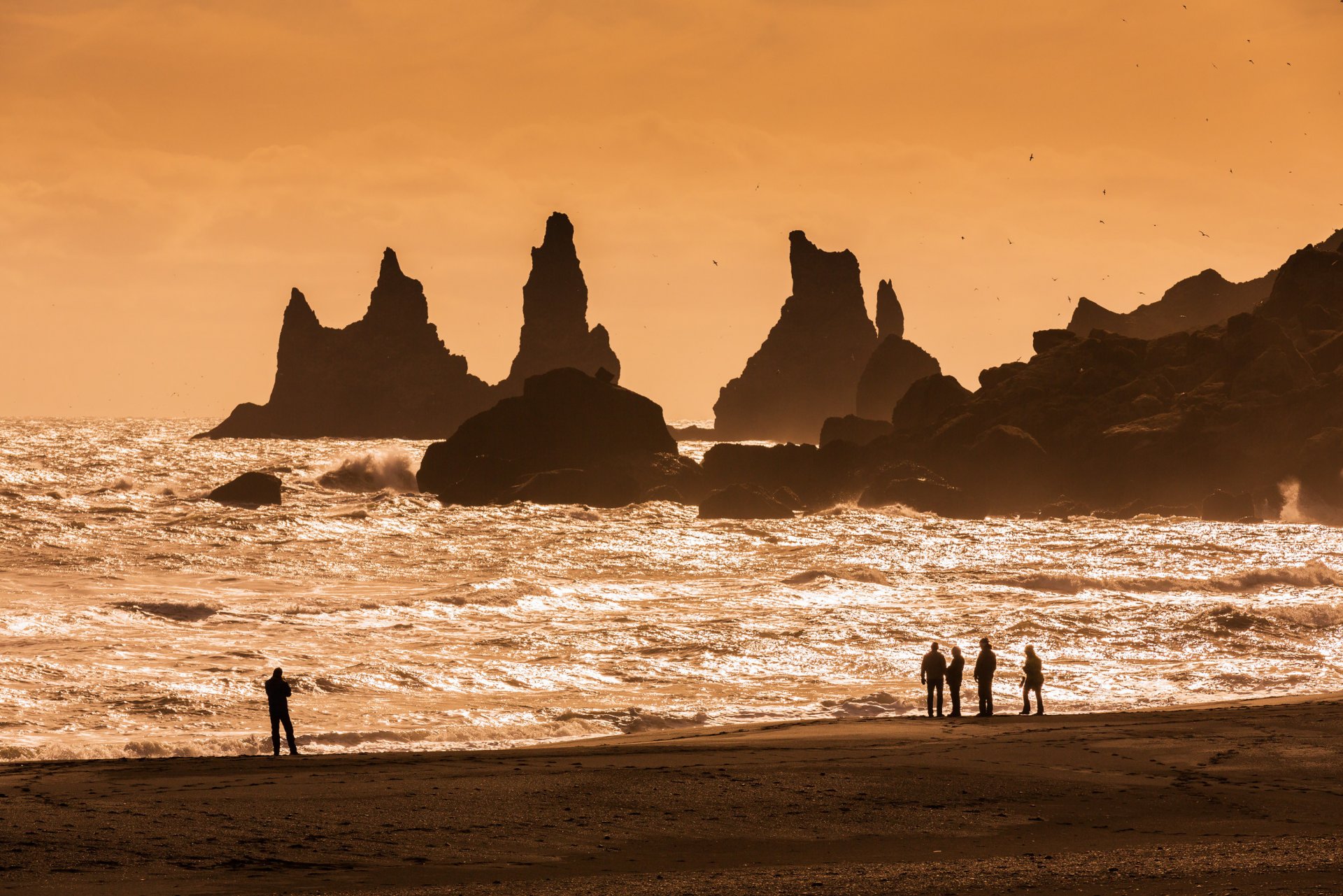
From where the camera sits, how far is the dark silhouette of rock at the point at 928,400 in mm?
95625

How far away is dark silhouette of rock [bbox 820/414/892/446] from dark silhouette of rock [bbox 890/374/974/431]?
12.7 feet

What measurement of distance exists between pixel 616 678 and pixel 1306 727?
12.9m

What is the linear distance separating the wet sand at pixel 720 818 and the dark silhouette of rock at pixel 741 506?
5624cm

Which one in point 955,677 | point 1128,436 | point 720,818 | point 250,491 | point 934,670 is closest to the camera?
point 720,818

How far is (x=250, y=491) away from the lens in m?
78.1

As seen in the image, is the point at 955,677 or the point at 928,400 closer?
the point at 955,677

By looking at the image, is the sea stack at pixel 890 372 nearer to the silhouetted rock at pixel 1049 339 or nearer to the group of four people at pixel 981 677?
the silhouetted rock at pixel 1049 339

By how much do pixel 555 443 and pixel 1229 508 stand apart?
4311 cm

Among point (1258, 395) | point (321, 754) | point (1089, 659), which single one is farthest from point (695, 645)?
point (1258, 395)

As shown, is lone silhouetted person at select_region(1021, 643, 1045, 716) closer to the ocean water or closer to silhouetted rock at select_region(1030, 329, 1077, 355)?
the ocean water

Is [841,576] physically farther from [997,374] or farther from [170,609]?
[997,374]

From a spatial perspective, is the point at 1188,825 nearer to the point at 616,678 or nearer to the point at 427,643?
the point at 616,678

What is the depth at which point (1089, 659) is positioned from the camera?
91.5 ft

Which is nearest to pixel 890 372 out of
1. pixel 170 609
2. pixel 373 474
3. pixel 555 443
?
pixel 373 474
